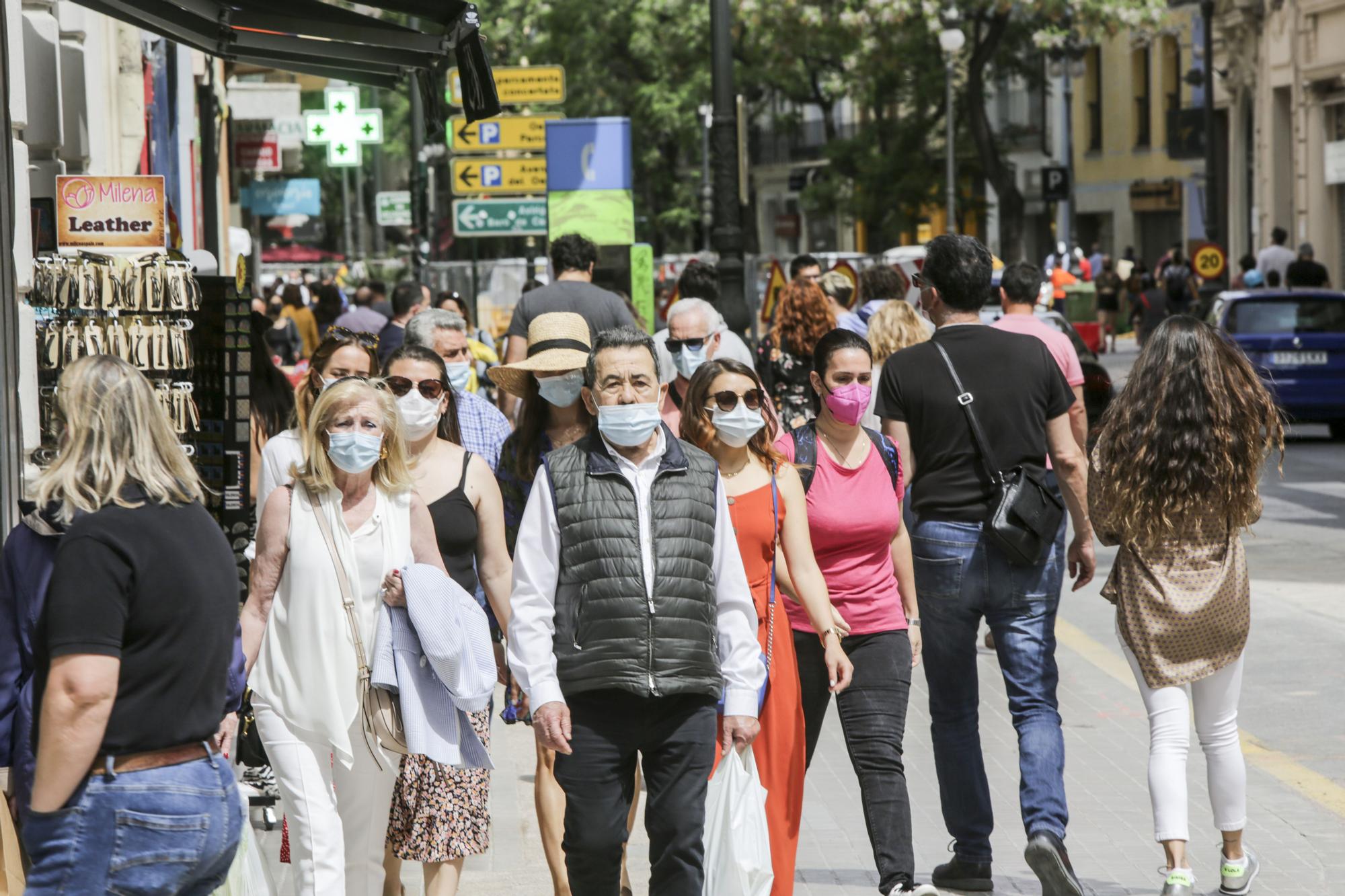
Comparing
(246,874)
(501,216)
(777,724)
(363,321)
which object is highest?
(501,216)

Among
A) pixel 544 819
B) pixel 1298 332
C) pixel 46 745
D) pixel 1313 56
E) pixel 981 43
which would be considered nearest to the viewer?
pixel 46 745

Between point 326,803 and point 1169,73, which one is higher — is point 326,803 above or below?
below

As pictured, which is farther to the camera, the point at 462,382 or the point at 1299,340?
the point at 1299,340

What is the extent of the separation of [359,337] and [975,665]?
2726mm

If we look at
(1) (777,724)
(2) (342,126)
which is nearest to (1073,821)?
(1) (777,724)

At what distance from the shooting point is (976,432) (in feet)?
21.1

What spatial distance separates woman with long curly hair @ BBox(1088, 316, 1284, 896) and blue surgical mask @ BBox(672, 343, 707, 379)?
8.62 ft

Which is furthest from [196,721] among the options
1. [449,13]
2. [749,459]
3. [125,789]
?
[449,13]

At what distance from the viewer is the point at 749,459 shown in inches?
235

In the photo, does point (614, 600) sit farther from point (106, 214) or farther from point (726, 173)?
point (726, 173)

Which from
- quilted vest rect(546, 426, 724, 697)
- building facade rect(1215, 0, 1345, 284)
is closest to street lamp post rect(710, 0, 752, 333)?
quilted vest rect(546, 426, 724, 697)

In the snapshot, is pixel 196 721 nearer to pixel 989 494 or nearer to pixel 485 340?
pixel 989 494

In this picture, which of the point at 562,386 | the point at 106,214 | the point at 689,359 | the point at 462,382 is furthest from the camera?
the point at 462,382

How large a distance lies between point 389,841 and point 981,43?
33.4m
